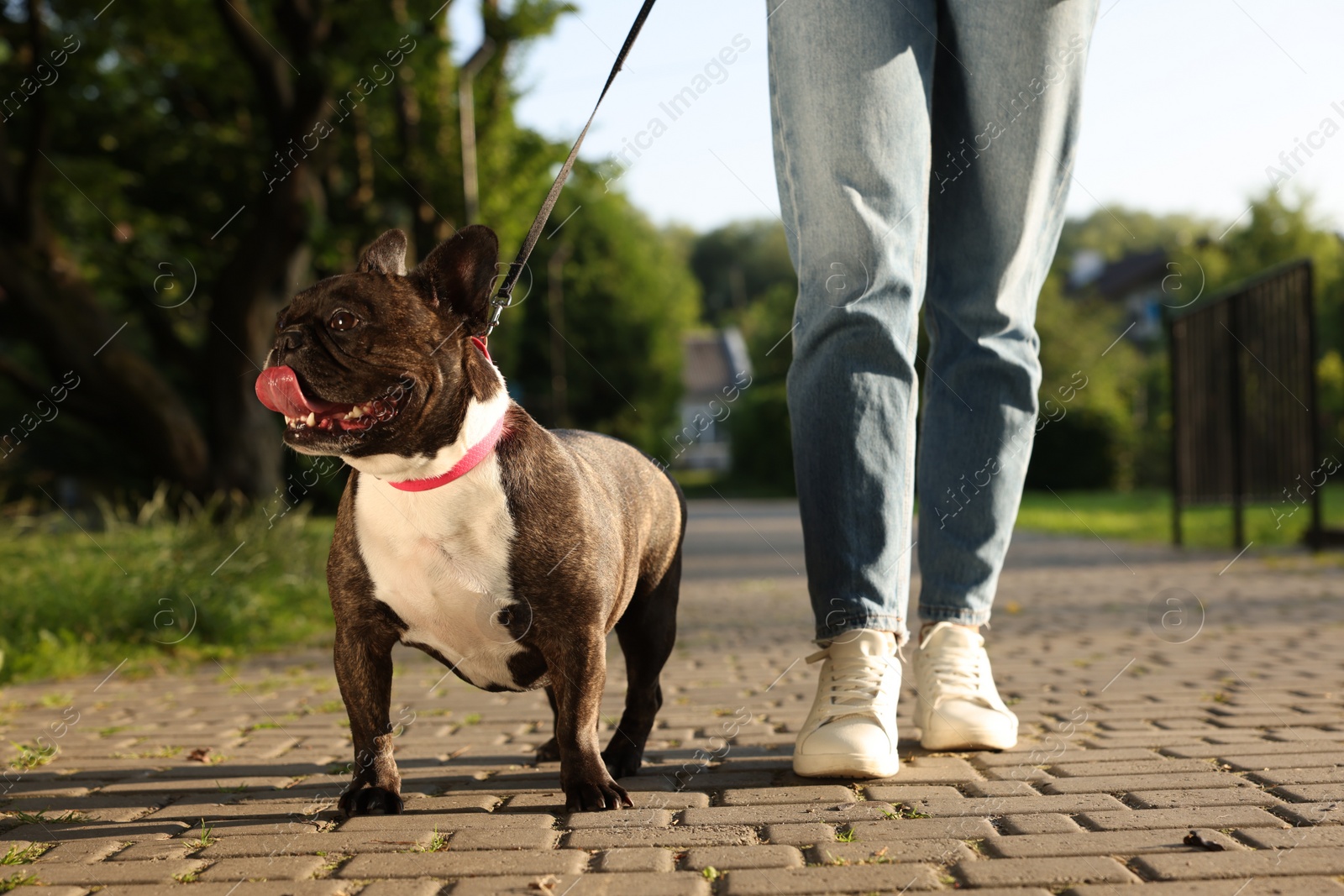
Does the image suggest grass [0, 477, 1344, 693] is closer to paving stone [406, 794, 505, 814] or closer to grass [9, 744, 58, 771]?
grass [9, 744, 58, 771]

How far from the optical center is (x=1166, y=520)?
17.0m

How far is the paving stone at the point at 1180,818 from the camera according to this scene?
242cm

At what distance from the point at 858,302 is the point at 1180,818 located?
4.65 ft

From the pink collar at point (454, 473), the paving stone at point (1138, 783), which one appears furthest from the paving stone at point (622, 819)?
the paving stone at point (1138, 783)

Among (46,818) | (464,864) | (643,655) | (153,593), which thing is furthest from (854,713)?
(153,593)

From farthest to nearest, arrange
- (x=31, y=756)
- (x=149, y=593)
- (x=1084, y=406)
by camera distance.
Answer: (x=1084, y=406) → (x=149, y=593) → (x=31, y=756)

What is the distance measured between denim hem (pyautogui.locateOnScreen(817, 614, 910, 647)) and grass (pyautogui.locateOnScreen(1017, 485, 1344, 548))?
9438mm

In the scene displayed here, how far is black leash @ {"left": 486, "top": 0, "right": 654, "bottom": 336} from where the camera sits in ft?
9.31

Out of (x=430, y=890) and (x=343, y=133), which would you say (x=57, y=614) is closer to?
(x=430, y=890)

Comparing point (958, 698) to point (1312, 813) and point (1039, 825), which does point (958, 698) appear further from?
point (1312, 813)

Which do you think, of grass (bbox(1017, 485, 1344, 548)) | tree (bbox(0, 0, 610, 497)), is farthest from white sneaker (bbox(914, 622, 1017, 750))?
grass (bbox(1017, 485, 1344, 548))

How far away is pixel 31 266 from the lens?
1123cm

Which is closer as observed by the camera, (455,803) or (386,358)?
(386,358)

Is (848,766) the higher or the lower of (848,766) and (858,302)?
the lower
